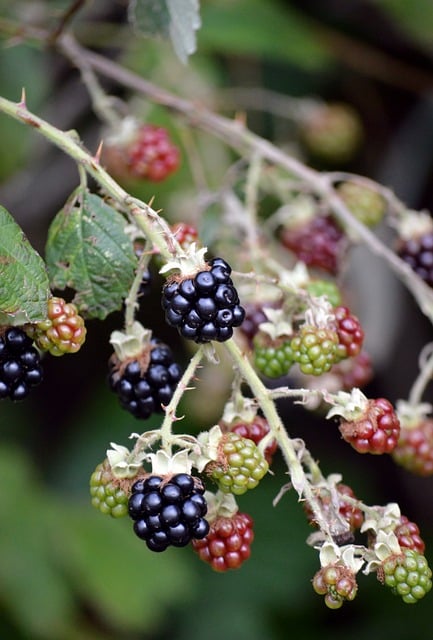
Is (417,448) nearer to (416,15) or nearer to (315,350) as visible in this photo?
(315,350)

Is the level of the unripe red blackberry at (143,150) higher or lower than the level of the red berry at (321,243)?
higher

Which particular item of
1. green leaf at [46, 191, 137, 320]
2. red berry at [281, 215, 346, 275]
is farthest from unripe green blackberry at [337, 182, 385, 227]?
green leaf at [46, 191, 137, 320]

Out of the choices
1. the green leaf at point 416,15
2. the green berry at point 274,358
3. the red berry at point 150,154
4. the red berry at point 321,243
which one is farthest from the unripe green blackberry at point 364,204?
the green leaf at point 416,15

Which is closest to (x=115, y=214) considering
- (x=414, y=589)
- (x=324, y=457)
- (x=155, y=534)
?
(x=155, y=534)

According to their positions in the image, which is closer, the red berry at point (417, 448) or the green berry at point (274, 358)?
the green berry at point (274, 358)

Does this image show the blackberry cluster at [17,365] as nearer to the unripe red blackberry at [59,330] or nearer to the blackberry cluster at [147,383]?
the unripe red blackberry at [59,330]

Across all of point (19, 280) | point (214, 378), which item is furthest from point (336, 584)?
point (214, 378)
